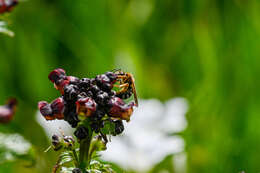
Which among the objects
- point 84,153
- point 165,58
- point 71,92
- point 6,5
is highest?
point 165,58

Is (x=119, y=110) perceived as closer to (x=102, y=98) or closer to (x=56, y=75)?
(x=102, y=98)

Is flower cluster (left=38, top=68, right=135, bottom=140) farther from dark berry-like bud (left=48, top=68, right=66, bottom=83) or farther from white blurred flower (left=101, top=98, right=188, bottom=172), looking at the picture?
white blurred flower (left=101, top=98, right=188, bottom=172)

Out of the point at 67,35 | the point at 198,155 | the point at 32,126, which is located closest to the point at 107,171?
the point at 198,155

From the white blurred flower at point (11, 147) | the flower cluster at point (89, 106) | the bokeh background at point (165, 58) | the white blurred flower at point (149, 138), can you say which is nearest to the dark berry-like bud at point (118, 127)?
the flower cluster at point (89, 106)

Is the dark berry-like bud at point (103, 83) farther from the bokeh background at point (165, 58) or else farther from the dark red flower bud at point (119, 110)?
the bokeh background at point (165, 58)

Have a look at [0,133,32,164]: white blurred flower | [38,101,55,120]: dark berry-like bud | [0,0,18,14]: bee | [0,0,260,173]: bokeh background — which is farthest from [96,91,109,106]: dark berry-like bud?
[0,0,260,173]: bokeh background

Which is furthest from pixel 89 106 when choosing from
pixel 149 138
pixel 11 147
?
pixel 149 138

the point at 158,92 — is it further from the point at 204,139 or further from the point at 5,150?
the point at 5,150
